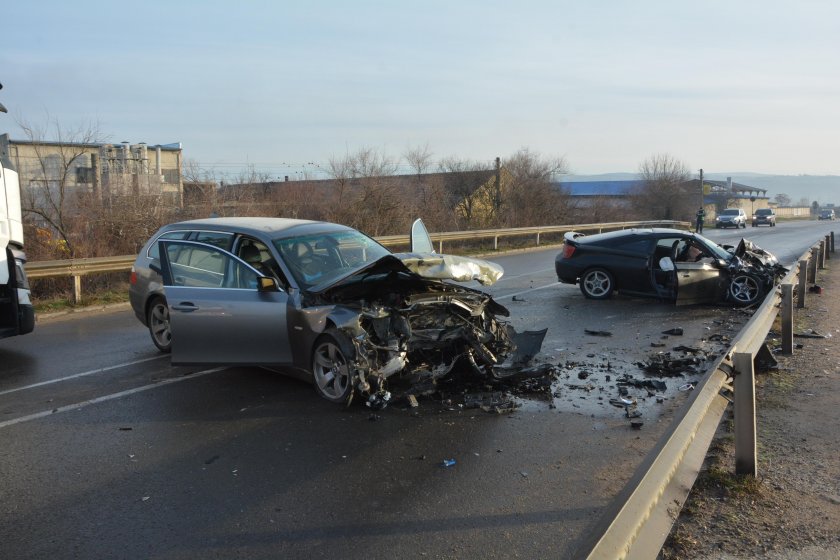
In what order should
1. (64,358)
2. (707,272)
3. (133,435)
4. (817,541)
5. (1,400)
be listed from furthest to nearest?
1. (707,272)
2. (64,358)
3. (1,400)
4. (133,435)
5. (817,541)

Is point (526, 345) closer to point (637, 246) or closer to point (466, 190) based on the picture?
point (637, 246)

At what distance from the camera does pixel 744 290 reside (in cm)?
1228

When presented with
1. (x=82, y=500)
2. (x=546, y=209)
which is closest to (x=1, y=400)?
(x=82, y=500)

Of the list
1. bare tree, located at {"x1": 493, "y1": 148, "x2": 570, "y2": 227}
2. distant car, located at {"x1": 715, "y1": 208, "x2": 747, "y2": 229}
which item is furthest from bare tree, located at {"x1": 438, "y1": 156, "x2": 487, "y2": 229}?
distant car, located at {"x1": 715, "y1": 208, "x2": 747, "y2": 229}

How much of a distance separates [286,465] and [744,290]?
10.1m

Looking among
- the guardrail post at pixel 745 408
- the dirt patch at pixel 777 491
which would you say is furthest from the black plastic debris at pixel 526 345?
the guardrail post at pixel 745 408

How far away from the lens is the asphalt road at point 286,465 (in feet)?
12.8

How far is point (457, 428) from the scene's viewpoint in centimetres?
580

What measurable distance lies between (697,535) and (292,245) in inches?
191

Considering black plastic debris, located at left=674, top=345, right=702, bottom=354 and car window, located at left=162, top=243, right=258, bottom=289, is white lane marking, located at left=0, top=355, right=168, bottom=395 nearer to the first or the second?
car window, located at left=162, top=243, right=258, bottom=289

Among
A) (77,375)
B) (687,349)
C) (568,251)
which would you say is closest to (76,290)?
(77,375)

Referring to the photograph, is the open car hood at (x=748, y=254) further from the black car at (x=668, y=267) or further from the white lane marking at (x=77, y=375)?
the white lane marking at (x=77, y=375)

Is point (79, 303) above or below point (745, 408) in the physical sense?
below

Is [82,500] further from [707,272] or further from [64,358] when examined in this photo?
[707,272]
